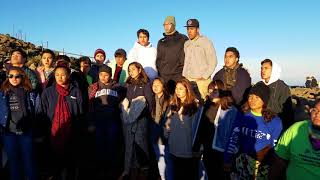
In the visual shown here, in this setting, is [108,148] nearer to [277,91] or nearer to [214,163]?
[214,163]

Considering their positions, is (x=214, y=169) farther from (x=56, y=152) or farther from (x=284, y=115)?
(x=56, y=152)

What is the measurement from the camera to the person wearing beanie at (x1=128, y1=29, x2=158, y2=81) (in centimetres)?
779

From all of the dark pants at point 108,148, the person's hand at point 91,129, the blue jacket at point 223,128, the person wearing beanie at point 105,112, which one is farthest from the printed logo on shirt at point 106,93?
the blue jacket at point 223,128

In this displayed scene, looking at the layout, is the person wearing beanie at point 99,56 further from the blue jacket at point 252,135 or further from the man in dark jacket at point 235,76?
the blue jacket at point 252,135

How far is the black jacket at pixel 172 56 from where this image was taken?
7.53 meters

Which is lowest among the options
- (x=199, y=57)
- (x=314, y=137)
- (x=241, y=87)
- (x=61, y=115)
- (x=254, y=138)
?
(x=254, y=138)

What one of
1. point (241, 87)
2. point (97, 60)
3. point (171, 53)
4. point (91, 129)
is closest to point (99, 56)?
point (97, 60)

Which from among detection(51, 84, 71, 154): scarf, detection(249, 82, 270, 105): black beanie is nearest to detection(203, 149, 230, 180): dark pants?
detection(249, 82, 270, 105): black beanie

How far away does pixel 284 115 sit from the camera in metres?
6.73

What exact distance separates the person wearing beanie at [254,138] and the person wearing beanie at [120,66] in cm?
376

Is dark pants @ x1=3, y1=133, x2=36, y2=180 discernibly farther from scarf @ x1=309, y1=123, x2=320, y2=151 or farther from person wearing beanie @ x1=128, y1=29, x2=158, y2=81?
scarf @ x1=309, y1=123, x2=320, y2=151

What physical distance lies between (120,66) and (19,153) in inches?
121

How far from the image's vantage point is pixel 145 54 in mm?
7820

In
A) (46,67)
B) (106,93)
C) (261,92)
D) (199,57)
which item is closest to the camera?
(261,92)
